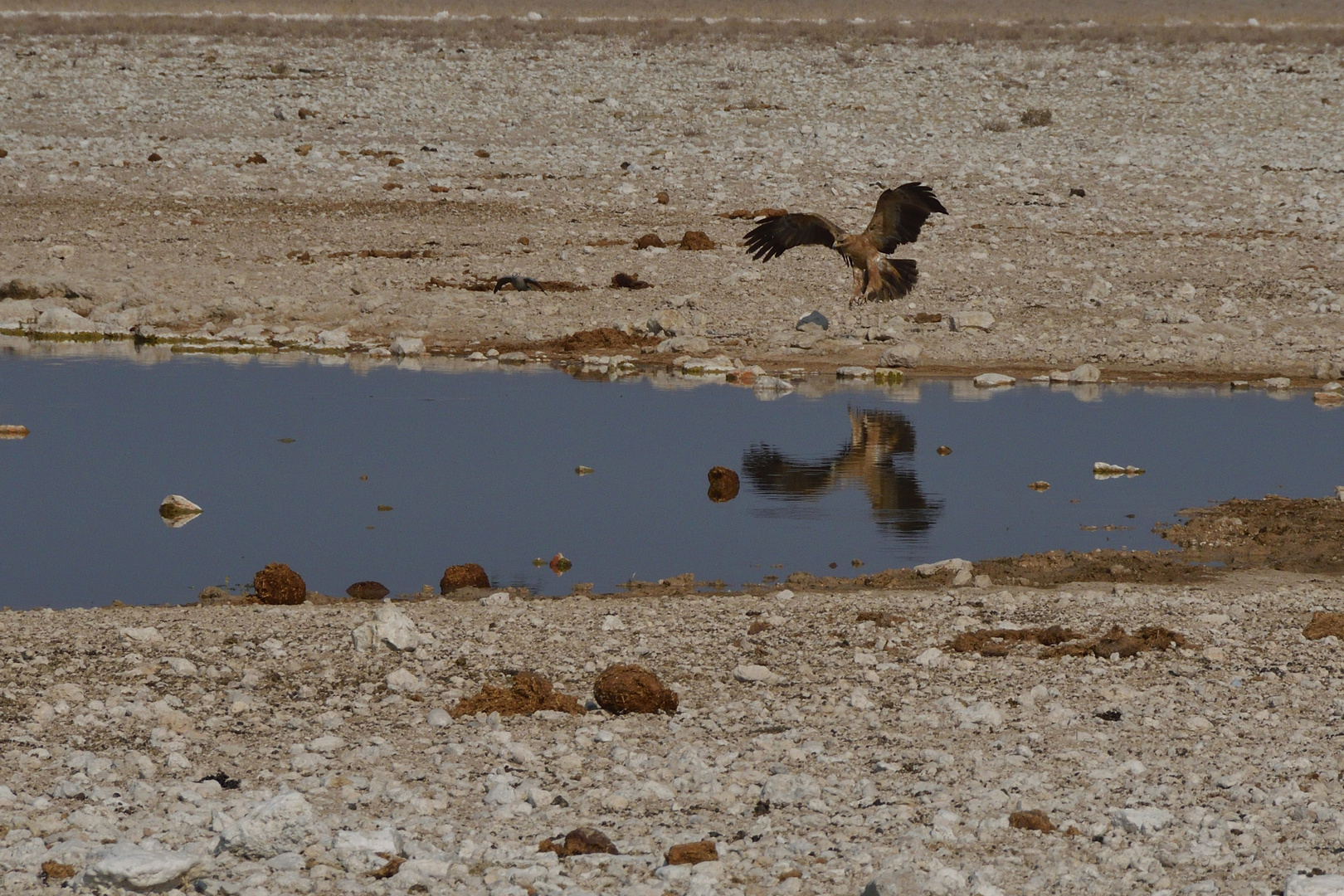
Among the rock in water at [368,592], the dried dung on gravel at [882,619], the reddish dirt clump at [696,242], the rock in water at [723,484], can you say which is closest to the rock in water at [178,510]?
the rock in water at [368,592]

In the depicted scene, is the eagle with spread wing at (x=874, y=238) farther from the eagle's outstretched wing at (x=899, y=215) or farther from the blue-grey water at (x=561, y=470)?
the blue-grey water at (x=561, y=470)

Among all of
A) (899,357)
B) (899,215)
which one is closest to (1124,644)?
(899,357)

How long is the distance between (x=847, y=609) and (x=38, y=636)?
4094mm

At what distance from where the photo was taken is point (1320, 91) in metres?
36.9

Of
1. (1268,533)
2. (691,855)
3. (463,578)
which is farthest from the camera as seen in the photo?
(1268,533)

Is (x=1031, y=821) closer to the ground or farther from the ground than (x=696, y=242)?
closer to the ground

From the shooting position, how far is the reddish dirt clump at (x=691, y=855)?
5.78 meters

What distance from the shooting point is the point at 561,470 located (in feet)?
44.4

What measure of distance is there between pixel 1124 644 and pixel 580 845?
148 inches

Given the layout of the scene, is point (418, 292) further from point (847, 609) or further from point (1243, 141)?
point (1243, 141)

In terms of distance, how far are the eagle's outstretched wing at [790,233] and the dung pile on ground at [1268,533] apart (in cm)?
648

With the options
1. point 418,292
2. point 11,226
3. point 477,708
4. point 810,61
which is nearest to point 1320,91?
point 810,61

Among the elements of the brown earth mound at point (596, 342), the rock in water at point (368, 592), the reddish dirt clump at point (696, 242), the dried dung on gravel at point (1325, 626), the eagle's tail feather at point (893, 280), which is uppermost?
the reddish dirt clump at point (696, 242)

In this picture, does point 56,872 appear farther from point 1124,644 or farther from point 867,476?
point 867,476
